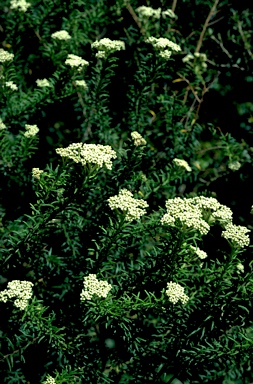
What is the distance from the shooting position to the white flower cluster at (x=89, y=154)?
238cm

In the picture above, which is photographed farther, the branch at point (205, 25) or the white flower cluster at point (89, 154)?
the branch at point (205, 25)

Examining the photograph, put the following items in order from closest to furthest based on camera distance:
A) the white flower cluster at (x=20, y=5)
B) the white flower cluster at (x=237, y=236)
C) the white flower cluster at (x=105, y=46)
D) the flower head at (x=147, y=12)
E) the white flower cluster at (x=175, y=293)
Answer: the white flower cluster at (x=175, y=293), the white flower cluster at (x=237, y=236), the white flower cluster at (x=105, y=46), the white flower cluster at (x=20, y=5), the flower head at (x=147, y=12)

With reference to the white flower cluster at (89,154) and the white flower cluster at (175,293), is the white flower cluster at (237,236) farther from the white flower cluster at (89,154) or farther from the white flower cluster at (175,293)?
the white flower cluster at (89,154)

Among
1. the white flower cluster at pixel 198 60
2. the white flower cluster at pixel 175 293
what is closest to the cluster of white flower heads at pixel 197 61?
the white flower cluster at pixel 198 60

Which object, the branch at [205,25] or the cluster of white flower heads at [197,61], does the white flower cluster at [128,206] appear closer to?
the cluster of white flower heads at [197,61]

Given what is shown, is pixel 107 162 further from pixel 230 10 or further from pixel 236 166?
pixel 230 10

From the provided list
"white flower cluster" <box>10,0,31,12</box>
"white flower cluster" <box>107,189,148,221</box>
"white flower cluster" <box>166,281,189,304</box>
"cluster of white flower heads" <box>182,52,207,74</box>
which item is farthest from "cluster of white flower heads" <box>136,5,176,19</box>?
"white flower cluster" <box>166,281,189,304</box>

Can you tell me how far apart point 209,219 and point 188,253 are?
0.22m

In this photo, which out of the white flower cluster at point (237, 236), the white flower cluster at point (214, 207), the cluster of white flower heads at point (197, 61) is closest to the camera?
the white flower cluster at point (237, 236)

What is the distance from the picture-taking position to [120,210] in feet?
8.61

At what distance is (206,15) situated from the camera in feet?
14.2

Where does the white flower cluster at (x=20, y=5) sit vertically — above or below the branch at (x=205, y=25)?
above

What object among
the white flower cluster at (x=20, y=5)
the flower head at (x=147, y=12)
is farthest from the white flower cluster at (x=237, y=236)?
the white flower cluster at (x=20, y=5)

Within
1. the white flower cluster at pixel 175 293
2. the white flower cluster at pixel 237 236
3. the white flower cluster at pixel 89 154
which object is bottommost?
the white flower cluster at pixel 175 293
